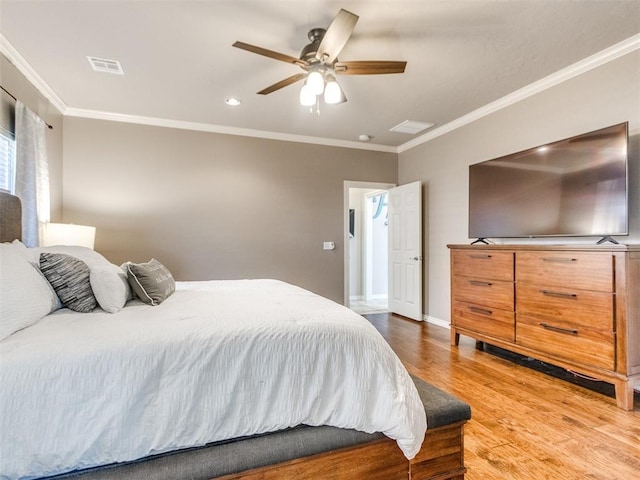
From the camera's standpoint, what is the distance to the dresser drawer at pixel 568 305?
2270 millimetres

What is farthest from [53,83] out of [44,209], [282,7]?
[282,7]

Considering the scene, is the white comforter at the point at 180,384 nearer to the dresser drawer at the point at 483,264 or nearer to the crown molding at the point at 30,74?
the dresser drawer at the point at 483,264

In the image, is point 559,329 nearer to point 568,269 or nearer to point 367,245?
point 568,269

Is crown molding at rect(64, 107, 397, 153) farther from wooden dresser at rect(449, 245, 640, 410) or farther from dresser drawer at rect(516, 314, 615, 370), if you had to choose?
dresser drawer at rect(516, 314, 615, 370)

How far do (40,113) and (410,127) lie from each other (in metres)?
4.02

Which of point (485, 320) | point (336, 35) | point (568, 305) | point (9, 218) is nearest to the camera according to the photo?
point (336, 35)

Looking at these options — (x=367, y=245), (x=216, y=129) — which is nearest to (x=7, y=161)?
(x=216, y=129)

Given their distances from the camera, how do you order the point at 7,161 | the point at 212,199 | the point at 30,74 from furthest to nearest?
the point at 212,199, the point at 30,74, the point at 7,161

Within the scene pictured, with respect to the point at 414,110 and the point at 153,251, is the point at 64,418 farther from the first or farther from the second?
the point at 414,110

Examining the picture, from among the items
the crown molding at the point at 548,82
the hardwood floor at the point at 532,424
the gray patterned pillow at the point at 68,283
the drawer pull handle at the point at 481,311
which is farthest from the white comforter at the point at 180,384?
the crown molding at the point at 548,82

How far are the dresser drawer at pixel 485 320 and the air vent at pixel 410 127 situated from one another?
225 cm

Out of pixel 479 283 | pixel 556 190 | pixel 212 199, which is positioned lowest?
pixel 479 283

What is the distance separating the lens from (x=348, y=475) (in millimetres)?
1304

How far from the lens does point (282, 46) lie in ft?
8.41
